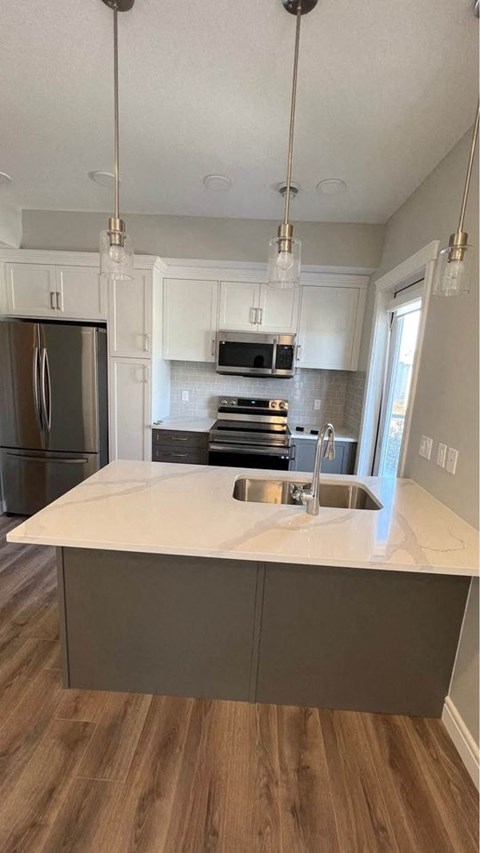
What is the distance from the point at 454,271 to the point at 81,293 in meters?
2.88

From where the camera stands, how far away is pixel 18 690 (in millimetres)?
1679

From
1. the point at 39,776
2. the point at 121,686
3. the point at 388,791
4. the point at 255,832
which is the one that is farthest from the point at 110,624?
the point at 388,791

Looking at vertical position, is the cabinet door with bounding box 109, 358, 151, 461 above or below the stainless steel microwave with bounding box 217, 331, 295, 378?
below

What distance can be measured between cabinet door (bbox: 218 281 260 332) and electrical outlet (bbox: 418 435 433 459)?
1895mm

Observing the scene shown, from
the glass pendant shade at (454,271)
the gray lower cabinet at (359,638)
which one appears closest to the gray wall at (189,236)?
the glass pendant shade at (454,271)

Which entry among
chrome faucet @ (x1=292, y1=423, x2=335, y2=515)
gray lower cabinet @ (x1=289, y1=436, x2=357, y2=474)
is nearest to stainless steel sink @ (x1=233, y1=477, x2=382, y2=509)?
chrome faucet @ (x1=292, y1=423, x2=335, y2=515)

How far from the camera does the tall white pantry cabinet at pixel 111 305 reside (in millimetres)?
3148

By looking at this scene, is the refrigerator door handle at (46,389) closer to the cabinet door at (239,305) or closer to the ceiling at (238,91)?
the ceiling at (238,91)

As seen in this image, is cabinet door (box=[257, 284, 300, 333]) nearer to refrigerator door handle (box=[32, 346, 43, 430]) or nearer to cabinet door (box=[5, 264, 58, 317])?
cabinet door (box=[5, 264, 58, 317])

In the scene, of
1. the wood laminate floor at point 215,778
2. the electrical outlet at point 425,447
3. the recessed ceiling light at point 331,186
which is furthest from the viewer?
the recessed ceiling light at point 331,186

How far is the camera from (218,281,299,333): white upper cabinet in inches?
134

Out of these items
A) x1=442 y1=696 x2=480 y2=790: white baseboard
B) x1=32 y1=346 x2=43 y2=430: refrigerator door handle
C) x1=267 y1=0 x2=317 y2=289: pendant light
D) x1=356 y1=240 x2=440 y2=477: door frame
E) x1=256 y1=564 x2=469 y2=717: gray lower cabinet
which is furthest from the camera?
x1=32 y1=346 x2=43 y2=430: refrigerator door handle

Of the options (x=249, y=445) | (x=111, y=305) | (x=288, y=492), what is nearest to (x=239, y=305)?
(x=111, y=305)

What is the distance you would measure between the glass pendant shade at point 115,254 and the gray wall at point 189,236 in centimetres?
190
